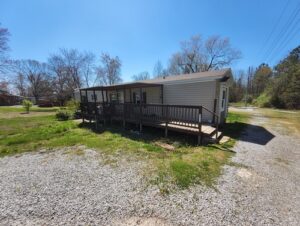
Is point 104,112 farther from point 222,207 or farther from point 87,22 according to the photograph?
point 222,207

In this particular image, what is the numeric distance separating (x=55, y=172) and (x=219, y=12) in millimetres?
15904

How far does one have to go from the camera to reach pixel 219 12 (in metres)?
12.8

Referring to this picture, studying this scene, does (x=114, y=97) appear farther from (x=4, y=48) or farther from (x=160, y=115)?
(x=4, y=48)

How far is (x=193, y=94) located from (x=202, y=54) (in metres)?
23.2

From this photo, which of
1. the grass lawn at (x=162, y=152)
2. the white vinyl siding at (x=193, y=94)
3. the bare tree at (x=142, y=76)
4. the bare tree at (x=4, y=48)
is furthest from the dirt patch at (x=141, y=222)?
the bare tree at (x=142, y=76)

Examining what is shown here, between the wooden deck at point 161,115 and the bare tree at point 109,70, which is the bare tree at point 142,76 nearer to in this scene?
the bare tree at point 109,70

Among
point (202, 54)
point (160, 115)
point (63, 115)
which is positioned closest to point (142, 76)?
point (202, 54)

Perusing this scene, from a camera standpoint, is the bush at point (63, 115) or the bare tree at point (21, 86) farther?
the bare tree at point (21, 86)

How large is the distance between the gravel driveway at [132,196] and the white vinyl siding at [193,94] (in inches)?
164

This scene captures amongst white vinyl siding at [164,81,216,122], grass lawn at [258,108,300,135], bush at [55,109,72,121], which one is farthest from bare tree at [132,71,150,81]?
white vinyl siding at [164,81,216,122]

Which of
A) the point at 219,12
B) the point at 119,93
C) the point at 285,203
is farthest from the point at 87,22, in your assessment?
the point at 285,203

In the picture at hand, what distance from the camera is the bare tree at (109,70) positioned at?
35.2 metres

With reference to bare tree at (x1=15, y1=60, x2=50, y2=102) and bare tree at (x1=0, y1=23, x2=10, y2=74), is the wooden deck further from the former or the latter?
bare tree at (x1=15, y1=60, x2=50, y2=102)

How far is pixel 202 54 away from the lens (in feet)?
93.1
